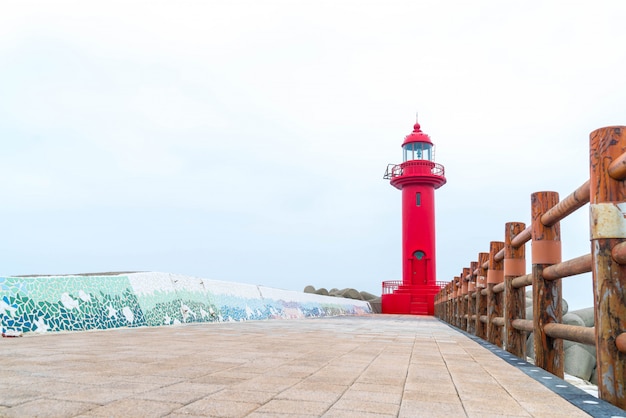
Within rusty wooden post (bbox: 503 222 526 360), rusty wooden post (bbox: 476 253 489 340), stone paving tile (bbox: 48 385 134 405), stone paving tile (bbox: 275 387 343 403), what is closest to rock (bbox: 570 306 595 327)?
rusty wooden post (bbox: 476 253 489 340)

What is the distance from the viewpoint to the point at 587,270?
8.82 ft

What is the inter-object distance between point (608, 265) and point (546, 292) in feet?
3.61

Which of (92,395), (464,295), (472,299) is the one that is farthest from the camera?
(464,295)

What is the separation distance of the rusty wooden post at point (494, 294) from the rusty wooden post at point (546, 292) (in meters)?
1.89

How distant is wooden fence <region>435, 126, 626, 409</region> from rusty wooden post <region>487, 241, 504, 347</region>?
0.84 ft

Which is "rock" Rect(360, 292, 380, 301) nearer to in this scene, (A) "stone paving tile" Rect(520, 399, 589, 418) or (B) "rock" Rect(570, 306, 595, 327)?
(B) "rock" Rect(570, 306, 595, 327)

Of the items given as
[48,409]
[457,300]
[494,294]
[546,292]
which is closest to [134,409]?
[48,409]

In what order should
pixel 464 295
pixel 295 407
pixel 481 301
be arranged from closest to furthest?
pixel 295 407, pixel 481 301, pixel 464 295

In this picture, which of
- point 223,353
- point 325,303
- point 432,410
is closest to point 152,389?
point 432,410

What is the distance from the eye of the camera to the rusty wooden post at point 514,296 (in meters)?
4.38

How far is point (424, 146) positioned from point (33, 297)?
71.6ft

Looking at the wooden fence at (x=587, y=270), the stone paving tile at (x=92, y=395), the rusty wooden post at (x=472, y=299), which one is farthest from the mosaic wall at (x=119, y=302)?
the wooden fence at (x=587, y=270)

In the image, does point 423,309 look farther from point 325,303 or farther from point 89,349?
point 89,349

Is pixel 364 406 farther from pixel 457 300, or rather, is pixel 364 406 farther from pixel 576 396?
pixel 457 300
